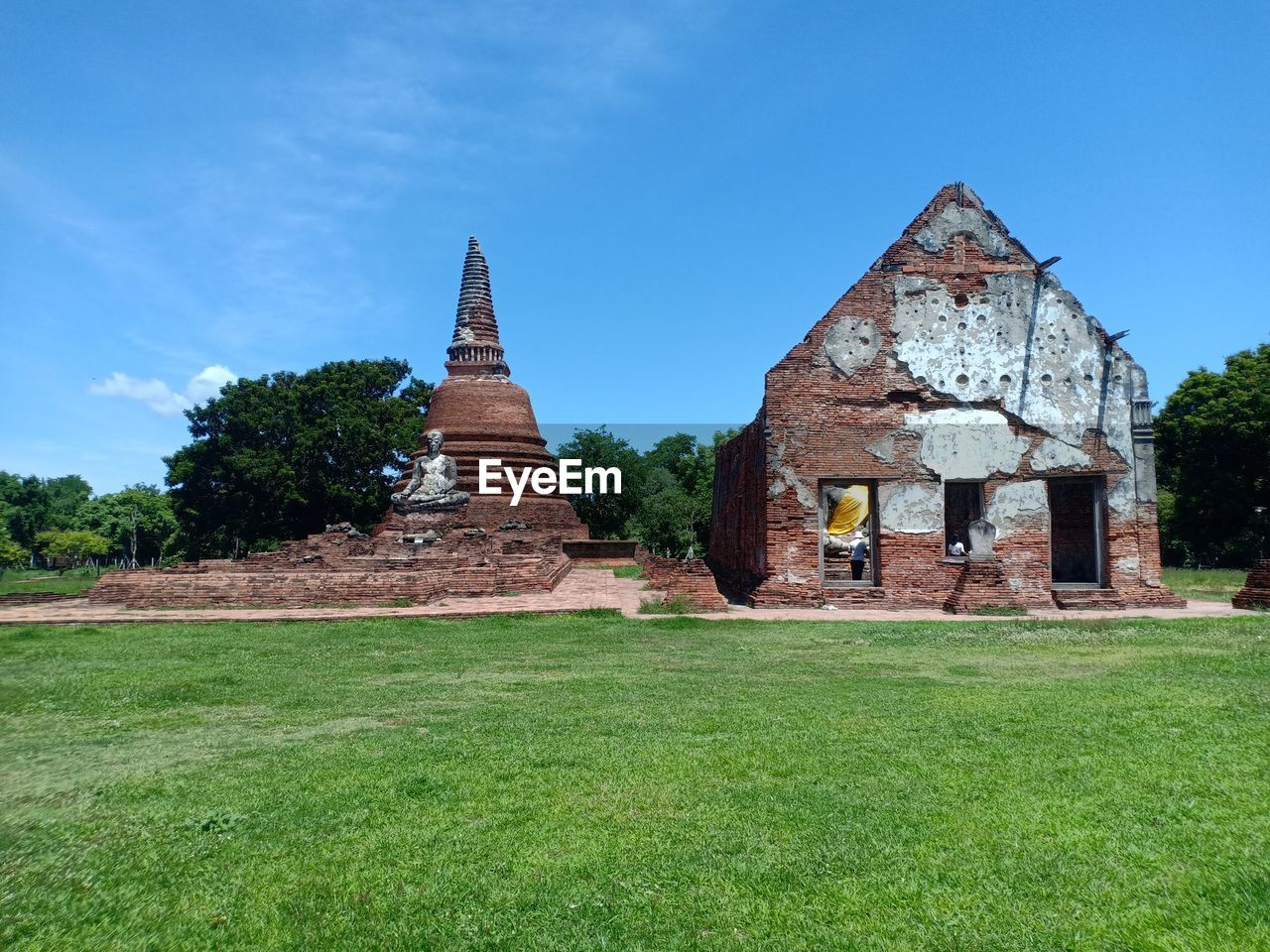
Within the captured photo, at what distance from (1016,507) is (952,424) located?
1619 millimetres

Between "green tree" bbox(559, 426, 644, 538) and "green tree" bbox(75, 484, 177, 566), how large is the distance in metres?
26.0

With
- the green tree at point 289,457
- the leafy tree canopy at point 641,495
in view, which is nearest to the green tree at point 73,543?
the green tree at point 289,457

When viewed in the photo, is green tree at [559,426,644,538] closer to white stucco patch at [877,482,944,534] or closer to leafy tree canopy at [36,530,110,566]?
white stucco patch at [877,482,944,534]

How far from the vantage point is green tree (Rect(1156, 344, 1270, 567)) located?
93.3 ft

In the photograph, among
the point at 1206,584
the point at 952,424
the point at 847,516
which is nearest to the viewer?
the point at 952,424

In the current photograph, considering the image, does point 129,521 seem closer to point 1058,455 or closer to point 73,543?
point 73,543

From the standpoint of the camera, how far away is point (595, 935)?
9.16 feet

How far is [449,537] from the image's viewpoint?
22.6 meters

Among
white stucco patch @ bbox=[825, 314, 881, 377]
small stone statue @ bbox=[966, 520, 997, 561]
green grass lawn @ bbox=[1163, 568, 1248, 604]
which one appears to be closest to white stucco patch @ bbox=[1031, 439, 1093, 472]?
small stone statue @ bbox=[966, 520, 997, 561]

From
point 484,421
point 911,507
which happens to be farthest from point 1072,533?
point 484,421

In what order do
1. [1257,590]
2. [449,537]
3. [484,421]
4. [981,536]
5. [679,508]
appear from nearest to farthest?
1. [1257,590]
2. [981,536]
3. [449,537]
4. [484,421]
5. [679,508]

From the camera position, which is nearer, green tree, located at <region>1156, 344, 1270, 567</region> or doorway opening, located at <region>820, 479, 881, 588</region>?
doorway opening, located at <region>820, 479, 881, 588</region>

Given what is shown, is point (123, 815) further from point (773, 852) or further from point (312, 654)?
point (312, 654)

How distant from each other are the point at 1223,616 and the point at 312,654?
11.2 metres
